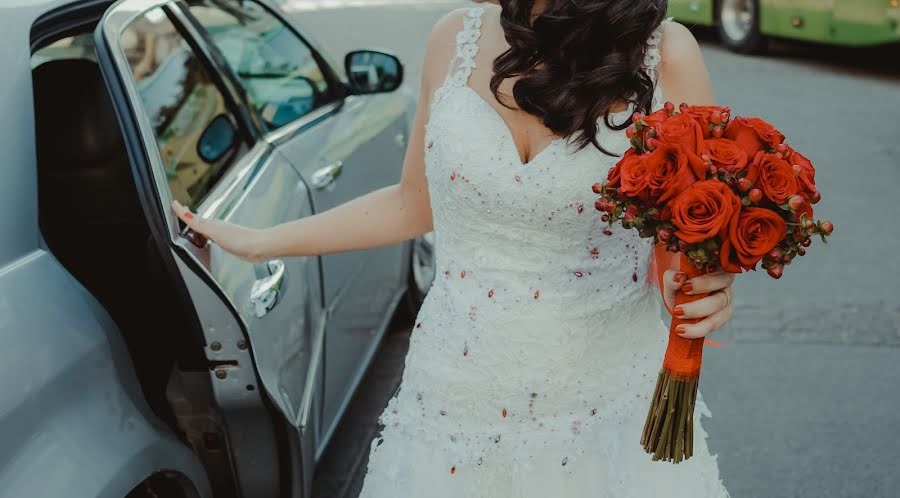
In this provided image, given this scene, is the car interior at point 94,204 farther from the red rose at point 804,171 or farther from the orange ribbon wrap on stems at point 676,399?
the red rose at point 804,171

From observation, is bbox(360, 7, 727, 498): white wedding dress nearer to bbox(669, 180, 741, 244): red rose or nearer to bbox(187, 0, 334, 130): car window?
bbox(669, 180, 741, 244): red rose

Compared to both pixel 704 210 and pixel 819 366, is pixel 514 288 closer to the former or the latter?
→ pixel 704 210

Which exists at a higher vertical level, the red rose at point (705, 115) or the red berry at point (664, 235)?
the red rose at point (705, 115)

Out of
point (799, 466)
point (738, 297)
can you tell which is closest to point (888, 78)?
point (738, 297)

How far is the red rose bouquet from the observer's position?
166 cm

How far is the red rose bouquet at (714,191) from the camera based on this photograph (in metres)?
1.66

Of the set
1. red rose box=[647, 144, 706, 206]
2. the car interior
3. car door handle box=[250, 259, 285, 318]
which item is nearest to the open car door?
car door handle box=[250, 259, 285, 318]

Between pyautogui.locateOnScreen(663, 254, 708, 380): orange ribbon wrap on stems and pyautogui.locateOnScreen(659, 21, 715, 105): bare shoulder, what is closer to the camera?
pyautogui.locateOnScreen(663, 254, 708, 380): orange ribbon wrap on stems

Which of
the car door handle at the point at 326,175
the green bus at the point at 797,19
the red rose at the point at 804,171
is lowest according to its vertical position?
the green bus at the point at 797,19

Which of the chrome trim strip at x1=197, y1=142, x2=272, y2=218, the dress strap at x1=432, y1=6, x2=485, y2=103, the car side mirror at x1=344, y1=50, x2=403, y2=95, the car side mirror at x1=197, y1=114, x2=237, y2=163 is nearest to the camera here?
the dress strap at x1=432, y1=6, x2=485, y2=103

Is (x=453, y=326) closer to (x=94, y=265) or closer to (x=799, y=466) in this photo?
(x=94, y=265)

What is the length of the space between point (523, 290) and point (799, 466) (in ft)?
7.30

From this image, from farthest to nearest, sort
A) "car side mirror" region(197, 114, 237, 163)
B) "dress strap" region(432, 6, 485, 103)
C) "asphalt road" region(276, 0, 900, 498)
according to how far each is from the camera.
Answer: "asphalt road" region(276, 0, 900, 498), "car side mirror" region(197, 114, 237, 163), "dress strap" region(432, 6, 485, 103)

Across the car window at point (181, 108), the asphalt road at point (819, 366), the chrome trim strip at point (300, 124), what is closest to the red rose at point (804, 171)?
the car window at point (181, 108)
